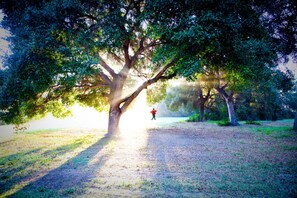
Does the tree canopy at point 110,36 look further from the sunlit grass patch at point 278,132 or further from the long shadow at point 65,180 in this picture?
the sunlit grass patch at point 278,132

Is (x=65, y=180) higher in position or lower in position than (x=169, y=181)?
lower

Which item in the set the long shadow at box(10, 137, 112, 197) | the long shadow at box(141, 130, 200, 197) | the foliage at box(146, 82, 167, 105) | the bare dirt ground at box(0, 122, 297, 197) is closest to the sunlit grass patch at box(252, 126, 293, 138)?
the bare dirt ground at box(0, 122, 297, 197)

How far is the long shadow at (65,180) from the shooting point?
169 inches

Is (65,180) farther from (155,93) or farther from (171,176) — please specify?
(155,93)

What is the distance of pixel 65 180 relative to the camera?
5039mm

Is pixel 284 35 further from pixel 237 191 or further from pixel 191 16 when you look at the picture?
pixel 237 191

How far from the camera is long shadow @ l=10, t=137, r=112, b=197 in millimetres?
4301

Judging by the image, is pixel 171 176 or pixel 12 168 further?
pixel 12 168

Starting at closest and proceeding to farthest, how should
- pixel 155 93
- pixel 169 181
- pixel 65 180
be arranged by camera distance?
pixel 169 181 < pixel 65 180 < pixel 155 93

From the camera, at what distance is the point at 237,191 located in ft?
13.4

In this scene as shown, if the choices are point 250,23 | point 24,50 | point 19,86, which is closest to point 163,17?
point 250,23

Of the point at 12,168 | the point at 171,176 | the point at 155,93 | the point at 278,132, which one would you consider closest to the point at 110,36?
the point at 12,168

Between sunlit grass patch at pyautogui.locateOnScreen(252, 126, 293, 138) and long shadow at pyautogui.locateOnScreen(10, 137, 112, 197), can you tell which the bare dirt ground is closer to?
long shadow at pyautogui.locateOnScreen(10, 137, 112, 197)

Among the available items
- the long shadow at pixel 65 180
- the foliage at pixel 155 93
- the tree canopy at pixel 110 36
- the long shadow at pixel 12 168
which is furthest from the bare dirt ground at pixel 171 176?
the foliage at pixel 155 93
